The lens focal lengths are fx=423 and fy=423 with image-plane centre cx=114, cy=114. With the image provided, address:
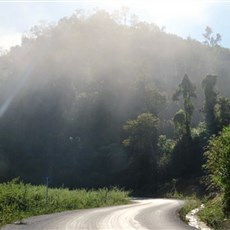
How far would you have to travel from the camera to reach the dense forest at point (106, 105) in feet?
255

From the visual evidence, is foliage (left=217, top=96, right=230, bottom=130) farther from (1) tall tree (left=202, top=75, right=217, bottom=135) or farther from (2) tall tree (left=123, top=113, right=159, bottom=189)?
(2) tall tree (left=123, top=113, right=159, bottom=189)

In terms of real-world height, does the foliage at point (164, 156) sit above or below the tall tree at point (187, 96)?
below

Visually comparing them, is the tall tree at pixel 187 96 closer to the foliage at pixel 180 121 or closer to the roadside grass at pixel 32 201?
the foliage at pixel 180 121

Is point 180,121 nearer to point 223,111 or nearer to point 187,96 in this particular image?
point 187,96

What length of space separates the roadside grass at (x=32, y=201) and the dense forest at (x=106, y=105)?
37.0 metres

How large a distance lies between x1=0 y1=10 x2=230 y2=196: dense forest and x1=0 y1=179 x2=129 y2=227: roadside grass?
37.0m

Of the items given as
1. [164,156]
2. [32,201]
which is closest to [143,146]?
[164,156]

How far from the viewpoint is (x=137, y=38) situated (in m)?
150

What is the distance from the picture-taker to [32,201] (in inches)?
1147

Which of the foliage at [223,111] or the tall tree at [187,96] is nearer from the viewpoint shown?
the foliage at [223,111]

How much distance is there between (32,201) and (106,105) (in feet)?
251

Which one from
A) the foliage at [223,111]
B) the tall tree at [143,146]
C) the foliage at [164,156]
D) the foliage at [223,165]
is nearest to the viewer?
the foliage at [223,165]

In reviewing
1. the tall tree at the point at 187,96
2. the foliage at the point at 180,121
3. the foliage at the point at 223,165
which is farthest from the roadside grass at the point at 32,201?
the foliage at the point at 180,121

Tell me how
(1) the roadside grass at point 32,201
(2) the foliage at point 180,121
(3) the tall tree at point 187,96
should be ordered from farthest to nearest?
(2) the foliage at point 180,121 → (3) the tall tree at point 187,96 → (1) the roadside grass at point 32,201
